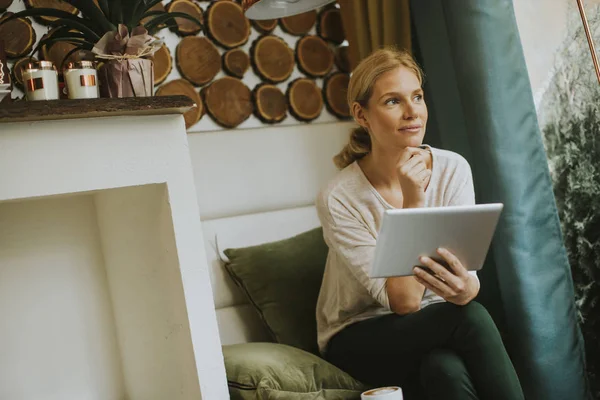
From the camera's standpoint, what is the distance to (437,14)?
2332 mm

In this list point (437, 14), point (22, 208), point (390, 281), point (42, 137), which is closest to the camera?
point (42, 137)

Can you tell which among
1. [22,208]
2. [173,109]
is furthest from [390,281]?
[22,208]

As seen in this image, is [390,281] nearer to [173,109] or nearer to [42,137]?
[173,109]

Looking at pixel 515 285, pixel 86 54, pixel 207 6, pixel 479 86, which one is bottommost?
pixel 515 285

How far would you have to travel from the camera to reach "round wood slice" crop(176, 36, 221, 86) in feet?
7.72

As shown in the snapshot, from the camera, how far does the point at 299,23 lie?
8.58 ft

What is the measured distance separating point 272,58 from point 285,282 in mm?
847

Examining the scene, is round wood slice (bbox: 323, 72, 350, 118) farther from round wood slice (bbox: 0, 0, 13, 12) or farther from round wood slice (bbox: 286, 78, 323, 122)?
round wood slice (bbox: 0, 0, 13, 12)

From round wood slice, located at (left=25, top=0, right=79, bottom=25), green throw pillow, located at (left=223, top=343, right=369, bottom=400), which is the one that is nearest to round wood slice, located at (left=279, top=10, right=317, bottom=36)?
round wood slice, located at (left=25, top=0, right=79, bottom=25)

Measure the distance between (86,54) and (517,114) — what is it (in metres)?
1.20

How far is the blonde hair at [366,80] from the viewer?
192 centimetres

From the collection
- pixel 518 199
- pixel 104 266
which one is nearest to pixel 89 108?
pixel 104 266

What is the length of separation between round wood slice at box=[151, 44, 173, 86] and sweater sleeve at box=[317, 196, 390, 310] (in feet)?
2.40

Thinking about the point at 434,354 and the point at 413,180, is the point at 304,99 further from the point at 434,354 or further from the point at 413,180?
the point at 434,354
